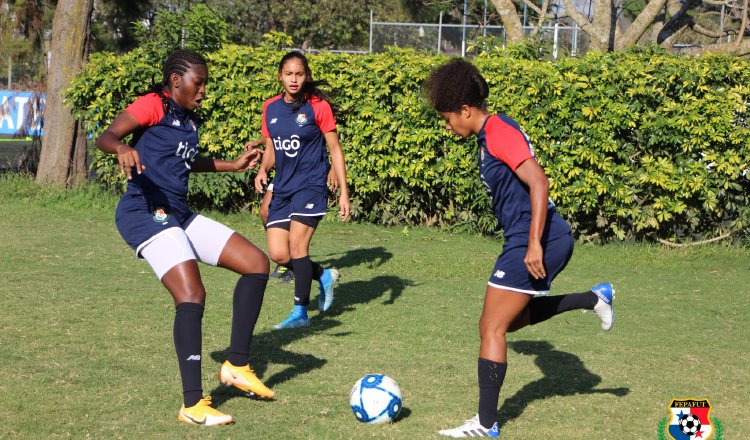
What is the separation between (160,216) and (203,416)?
46.1 inches

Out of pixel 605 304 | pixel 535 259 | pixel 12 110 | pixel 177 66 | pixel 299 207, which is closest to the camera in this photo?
pixel 535 259

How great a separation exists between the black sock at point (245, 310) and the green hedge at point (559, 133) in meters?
6.97

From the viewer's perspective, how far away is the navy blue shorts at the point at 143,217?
17.2ft

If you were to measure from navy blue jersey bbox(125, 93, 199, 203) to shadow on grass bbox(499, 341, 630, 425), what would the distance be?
240 cm

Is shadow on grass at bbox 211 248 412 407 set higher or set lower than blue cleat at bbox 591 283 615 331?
lower

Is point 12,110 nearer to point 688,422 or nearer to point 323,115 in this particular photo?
point 323,115

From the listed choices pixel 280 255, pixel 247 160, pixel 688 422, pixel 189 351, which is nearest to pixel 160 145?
pixel 247 160

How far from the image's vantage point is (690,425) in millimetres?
5211

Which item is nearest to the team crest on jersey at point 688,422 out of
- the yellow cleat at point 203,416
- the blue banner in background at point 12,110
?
the yellow cleat at point 203,416

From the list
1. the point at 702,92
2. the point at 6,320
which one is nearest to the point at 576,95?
the point at 702,92

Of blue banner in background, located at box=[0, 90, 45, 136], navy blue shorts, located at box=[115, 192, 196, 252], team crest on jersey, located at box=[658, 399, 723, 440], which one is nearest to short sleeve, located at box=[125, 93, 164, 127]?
navy blue shorts, located at box=[115, 192, 196, 252]

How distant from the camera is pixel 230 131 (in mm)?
13148

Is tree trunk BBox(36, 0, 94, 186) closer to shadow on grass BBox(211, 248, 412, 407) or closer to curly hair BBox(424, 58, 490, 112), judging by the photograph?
shadow on grass BBox(211, 248, 412, 407)

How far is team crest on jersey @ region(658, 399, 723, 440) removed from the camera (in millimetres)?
5117
